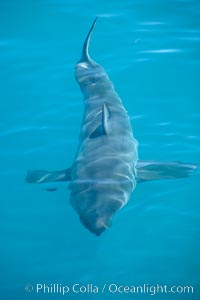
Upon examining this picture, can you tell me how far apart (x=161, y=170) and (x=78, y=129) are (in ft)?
7.48

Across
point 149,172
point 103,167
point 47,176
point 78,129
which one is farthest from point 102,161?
point 78,129

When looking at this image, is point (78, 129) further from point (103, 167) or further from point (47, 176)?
point (103, 167)

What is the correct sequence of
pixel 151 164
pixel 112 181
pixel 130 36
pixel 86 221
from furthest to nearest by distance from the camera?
pixel 130 36 < pixel 151 164 < pixel 112 181 < pixel 86 221

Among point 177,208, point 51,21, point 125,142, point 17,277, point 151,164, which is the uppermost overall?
point 51,21

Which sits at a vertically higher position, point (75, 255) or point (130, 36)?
point (130, 36)

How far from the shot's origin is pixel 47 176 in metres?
7.39

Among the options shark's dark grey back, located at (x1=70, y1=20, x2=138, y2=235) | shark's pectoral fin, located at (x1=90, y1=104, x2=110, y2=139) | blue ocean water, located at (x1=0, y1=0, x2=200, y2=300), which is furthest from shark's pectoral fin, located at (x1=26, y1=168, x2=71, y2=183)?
shark's pectoral fin, located at (x1=90, y1=104, x2=110, y2=139)

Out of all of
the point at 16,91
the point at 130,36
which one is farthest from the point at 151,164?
the point at 130,36

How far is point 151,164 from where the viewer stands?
24.6 feet

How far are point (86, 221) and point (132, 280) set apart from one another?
200 cm

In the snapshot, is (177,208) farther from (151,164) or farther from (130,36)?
(130,36)

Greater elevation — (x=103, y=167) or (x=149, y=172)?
(x=103, y=167)

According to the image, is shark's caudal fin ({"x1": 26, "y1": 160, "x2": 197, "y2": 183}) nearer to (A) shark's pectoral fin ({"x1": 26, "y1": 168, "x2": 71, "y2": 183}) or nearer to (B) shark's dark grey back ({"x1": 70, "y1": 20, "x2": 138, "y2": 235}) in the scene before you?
(A) shark's pectoral fin ({"x1": 26, "y1": 168, "x2": 71, "y2": 183})

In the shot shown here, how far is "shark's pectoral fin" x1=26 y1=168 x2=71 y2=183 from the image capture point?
23.6 ft
